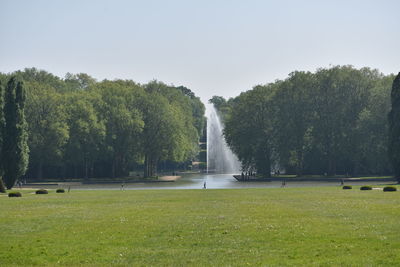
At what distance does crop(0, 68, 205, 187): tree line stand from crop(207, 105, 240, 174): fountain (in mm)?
41182

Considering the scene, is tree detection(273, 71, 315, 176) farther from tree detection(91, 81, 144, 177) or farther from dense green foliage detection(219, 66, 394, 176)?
tree detection(91, 81, 144, 177)

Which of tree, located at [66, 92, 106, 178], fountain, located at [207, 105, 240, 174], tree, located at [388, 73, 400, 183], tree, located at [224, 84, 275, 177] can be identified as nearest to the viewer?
tree, located at [388, 73, 400, 183]

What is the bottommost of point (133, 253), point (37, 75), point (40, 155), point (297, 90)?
point (133, 253)

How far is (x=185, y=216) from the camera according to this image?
32.0 m

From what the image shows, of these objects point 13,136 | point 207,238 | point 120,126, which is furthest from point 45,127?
point 207,238

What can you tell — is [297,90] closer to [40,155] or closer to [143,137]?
[143,137]

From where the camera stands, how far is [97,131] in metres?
107

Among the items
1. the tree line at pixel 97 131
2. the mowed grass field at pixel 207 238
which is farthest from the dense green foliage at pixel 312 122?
the mowed grass field at pixel 207 238

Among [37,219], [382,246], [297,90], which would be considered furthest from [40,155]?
[382,246]

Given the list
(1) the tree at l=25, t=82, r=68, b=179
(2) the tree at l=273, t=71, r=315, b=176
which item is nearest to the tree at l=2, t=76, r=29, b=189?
(1) the tree at l=25, t=82, r=68, b=179

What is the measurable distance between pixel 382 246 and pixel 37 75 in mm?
133181

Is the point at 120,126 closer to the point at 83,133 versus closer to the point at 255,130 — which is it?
the point at 83,133

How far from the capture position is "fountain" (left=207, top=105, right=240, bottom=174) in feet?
544

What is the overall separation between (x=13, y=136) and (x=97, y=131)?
32375 mm
